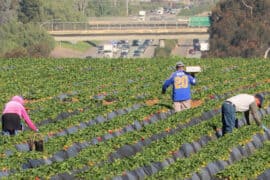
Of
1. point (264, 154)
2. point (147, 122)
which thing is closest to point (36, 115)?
point (147, 122)

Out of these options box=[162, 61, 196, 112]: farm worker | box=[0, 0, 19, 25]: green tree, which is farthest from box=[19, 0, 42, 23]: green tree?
box=[162, 61, 196, 112]: farm worker

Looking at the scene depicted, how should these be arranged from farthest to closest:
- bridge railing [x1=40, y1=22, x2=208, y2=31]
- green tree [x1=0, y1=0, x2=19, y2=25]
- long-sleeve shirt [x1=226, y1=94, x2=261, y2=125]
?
1. bridge railing [x1=40, y1=22, x2=208, y2=31]
2. green tree [x1=0, y1=0, x2=19, y2=25]
3. long-sleeve shirt [x1=226, y1=94, x2=261, y2=125]

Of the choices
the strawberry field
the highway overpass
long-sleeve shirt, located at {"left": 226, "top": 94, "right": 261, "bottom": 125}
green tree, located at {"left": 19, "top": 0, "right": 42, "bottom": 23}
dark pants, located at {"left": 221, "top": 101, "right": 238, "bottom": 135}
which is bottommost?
the highway overpass

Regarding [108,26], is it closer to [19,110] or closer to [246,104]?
[19,110]

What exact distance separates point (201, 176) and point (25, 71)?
26928 mm

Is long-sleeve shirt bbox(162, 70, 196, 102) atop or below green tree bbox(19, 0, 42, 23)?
atop

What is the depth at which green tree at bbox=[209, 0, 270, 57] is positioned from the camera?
356 feet

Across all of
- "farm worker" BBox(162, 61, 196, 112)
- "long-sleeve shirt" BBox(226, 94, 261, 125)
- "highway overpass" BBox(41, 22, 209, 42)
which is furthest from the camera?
"highway overpass" BBox(41, 22, 209, 42)

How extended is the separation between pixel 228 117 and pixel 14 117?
6.20 meters

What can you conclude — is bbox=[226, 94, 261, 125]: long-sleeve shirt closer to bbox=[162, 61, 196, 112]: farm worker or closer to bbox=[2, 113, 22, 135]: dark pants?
bbox=[162, 61, 196, 112]: farm worker

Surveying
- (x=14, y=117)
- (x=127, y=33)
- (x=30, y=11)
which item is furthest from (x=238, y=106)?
(x=30, y=11)

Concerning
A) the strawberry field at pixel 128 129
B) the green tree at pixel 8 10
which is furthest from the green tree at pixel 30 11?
the strawberry field at pixel 128 129

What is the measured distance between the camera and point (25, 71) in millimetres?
47969

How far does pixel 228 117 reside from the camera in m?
27.3
